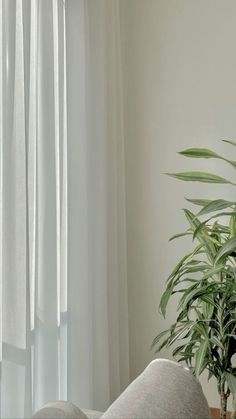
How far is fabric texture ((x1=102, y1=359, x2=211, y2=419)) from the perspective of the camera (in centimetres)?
84

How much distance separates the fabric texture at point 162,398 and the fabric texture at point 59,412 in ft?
0.22

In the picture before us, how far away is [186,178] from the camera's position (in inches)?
76.5

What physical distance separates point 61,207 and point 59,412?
3.84 ft

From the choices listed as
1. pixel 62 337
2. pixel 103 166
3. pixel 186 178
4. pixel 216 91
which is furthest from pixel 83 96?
pixel 62 337

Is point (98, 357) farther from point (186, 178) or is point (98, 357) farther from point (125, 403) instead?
point (125, 403)

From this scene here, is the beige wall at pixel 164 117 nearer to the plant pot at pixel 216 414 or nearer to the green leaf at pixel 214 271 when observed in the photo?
the plant pot at pixel 216 414

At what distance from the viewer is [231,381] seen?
1759 mm

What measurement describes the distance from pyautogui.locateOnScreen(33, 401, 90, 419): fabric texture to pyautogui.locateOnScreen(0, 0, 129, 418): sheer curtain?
65cm

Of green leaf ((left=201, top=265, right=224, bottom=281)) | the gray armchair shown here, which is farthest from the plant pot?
the gray armchair

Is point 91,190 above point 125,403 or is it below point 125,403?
above

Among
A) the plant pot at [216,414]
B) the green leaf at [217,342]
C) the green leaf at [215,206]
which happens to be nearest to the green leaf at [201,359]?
the green leaf at [217,342]

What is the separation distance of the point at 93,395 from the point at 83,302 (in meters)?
0.45

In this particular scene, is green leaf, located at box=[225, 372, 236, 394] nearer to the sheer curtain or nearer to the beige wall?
the sheer curtain

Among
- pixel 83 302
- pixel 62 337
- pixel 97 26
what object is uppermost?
pixel 97 26
